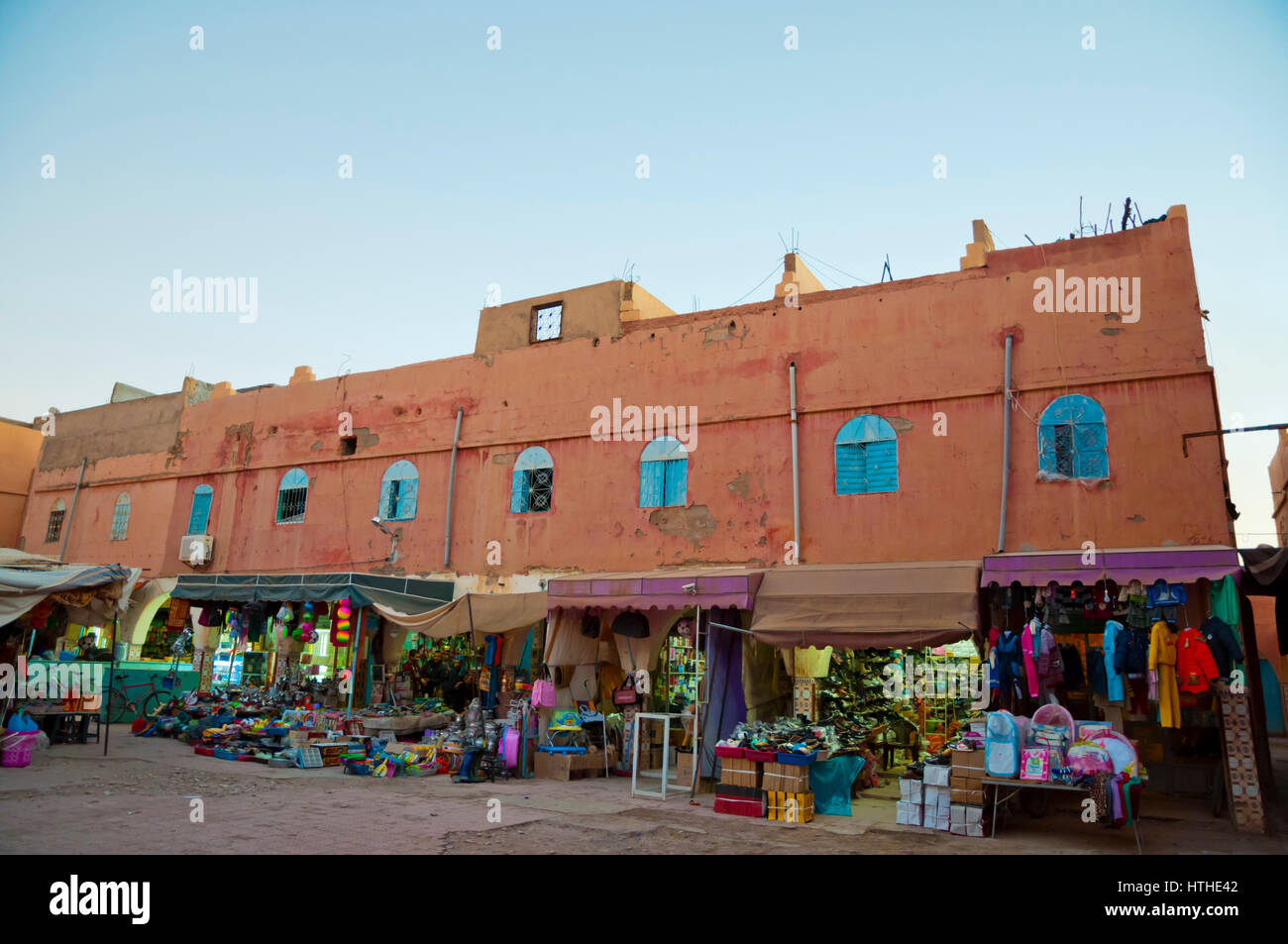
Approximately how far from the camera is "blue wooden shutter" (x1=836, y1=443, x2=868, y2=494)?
14.0m

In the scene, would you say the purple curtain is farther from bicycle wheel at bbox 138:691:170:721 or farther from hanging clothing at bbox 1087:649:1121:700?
bicycle wheel at bbox 138:691:170:721

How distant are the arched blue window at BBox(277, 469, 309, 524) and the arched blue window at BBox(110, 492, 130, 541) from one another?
5599 mm

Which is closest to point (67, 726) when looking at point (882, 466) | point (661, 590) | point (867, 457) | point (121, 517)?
point (121, 517)

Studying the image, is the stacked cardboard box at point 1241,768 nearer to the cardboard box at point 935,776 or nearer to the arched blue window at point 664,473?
the cardboard box at point 935,776

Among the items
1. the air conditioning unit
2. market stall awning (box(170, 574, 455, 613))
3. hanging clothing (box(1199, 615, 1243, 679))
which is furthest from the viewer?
the air conditioning unit

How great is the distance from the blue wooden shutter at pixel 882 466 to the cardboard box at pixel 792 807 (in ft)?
17.8

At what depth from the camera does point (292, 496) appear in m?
20.2

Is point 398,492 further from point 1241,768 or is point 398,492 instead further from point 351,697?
point 1241,768

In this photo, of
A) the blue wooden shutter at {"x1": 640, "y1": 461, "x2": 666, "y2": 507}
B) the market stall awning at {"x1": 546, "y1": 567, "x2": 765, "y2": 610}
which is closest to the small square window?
the blue wooden shutter at {"x1": 640, "y1": 461, "x2": 666, "y2": 507}

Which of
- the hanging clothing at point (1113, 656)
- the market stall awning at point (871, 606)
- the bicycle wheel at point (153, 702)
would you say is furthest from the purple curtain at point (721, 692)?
the bicycle wheel at point (153, 702)

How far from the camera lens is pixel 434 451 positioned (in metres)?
18.4

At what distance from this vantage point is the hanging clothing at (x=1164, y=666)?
9.48 metres

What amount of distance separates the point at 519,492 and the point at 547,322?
3680mm
